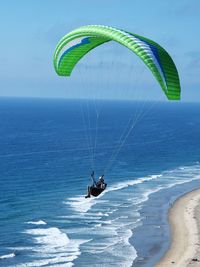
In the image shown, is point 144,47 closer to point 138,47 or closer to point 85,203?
point 138,47

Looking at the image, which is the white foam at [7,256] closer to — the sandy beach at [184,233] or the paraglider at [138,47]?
the sandy beach at [184,233]

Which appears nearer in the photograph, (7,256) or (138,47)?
(138,47)

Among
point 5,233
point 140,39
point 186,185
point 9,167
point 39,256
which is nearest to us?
point 140,39

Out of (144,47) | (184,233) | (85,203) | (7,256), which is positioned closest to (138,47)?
(144,47)

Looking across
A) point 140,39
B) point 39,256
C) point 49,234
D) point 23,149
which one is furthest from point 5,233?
point 23,149

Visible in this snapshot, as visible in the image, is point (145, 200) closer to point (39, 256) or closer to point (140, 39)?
point (39, 256)

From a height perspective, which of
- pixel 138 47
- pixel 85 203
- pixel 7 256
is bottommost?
pixel 7 256

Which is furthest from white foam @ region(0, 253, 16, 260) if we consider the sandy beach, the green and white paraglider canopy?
the green and white paraglider canopy

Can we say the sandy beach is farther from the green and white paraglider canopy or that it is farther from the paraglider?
the green and white paraglider canopy

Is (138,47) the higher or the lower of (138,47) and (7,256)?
the higher
